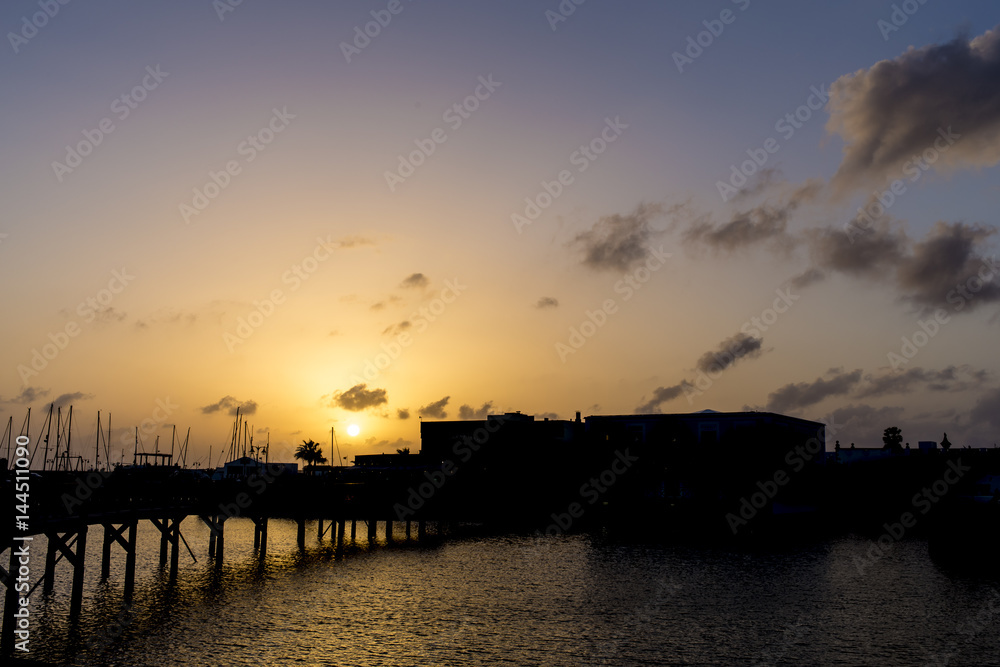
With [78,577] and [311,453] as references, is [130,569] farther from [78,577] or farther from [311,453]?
[311,453]

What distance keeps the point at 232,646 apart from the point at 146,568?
80.6ft

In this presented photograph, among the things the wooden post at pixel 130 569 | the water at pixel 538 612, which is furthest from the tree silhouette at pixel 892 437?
the wooden post at pixel 130 569

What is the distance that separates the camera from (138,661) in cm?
2747

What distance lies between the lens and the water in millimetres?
28797

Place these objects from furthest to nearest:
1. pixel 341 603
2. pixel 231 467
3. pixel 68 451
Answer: pixel 231 467 < pixel 68 451 < pixel 341 603

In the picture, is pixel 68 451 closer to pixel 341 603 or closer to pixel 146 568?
pixel 146 568

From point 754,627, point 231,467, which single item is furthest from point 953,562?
point 231,467

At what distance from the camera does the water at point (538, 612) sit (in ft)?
94.5

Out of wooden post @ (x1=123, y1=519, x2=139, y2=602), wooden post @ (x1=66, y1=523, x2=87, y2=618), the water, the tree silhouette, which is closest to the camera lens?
the water

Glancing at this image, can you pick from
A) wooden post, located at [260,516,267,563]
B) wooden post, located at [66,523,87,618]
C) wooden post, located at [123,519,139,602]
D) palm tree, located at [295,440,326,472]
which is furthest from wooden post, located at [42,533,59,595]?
palm tree, located at [295,440,326,472]

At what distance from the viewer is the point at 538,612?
36.3m

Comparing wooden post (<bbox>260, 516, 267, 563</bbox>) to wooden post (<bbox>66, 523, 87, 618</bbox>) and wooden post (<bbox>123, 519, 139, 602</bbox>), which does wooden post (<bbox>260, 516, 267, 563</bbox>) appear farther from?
wooden post (<bbox>66, 523, 87, 618</bbox>)

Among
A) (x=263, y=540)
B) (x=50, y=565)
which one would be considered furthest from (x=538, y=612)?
(x=263, y=540)

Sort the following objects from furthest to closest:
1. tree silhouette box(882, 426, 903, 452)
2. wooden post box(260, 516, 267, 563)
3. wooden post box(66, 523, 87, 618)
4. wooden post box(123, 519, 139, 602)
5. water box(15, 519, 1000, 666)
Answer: tree silhouette box(882, 426, 903, 452) < wooden post box(260, 516, 267, 563) < wooden post box(123, 519, 139, 602) < wooden post box(66, 523, 87, 618) < water box(15, 519, 1000, 666)
